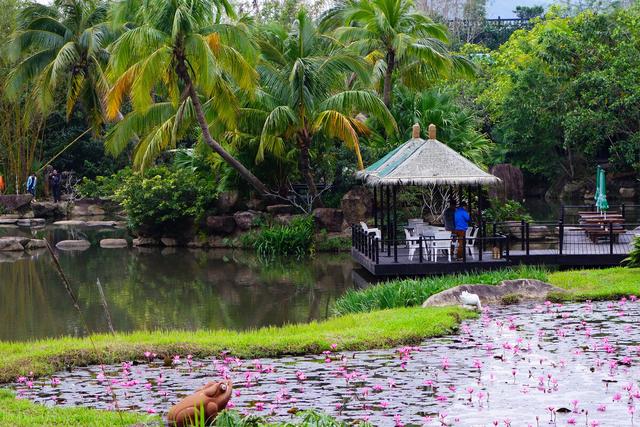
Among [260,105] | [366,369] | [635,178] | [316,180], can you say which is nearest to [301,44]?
[260,105]

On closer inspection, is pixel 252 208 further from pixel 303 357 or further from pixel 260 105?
pixel 303 357

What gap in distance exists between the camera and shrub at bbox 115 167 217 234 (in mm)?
33344

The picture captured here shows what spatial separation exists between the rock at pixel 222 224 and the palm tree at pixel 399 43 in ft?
21.4

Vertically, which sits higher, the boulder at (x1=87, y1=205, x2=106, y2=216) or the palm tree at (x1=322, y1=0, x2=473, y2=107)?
the palm tree at (x1=322, y1=0, x2=473, y2=107)

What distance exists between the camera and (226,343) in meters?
14.2

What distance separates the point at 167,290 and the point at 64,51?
16.7 meters

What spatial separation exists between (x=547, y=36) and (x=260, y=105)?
18101 millimetres

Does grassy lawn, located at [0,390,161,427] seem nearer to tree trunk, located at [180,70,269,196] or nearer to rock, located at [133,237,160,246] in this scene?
tree trunk, located at [180,70,269,196]

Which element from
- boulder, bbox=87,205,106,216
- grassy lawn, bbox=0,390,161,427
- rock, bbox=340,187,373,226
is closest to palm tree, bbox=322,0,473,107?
rock, bbox=340,187,373,226

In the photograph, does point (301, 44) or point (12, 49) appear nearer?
point (301, 44)

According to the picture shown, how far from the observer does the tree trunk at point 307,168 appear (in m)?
31.2

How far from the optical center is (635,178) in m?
50.4

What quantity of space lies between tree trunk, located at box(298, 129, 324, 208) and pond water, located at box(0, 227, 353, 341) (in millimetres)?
2977

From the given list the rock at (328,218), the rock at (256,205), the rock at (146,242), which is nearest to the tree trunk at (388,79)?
the rock at (328,218)
